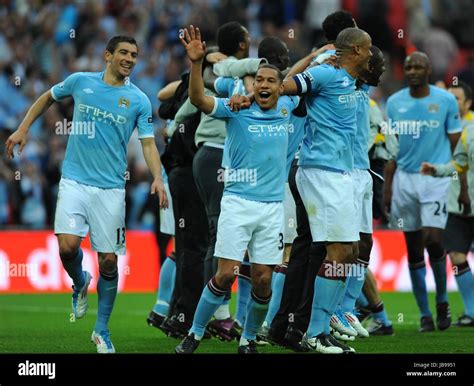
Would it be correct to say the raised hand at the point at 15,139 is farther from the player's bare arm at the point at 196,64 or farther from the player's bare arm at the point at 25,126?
the player's bare arm at the point at 196,64

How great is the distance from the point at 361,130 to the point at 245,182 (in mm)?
1599

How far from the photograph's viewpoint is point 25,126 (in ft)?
33.8

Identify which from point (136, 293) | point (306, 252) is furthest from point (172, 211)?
point (136, 293)

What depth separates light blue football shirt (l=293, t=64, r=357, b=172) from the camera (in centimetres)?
1007

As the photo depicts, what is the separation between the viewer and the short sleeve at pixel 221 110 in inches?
383

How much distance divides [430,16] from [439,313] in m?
12.5

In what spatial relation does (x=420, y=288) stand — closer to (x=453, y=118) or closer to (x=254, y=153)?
(x=453, y=118)

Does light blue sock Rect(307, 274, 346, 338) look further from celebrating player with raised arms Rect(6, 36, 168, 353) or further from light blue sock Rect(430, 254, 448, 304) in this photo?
light blue sock Rect(430, 254, 448, 304)

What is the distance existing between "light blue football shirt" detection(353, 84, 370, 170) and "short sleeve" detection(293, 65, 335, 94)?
85 centimetres

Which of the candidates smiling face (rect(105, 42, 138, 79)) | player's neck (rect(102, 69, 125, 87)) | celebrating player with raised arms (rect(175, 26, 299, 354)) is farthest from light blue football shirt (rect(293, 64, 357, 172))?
player's neck (rect(102, 69, 125, 87))

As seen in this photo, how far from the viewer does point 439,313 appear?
13.2 meters

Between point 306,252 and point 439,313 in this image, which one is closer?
point 306,252
